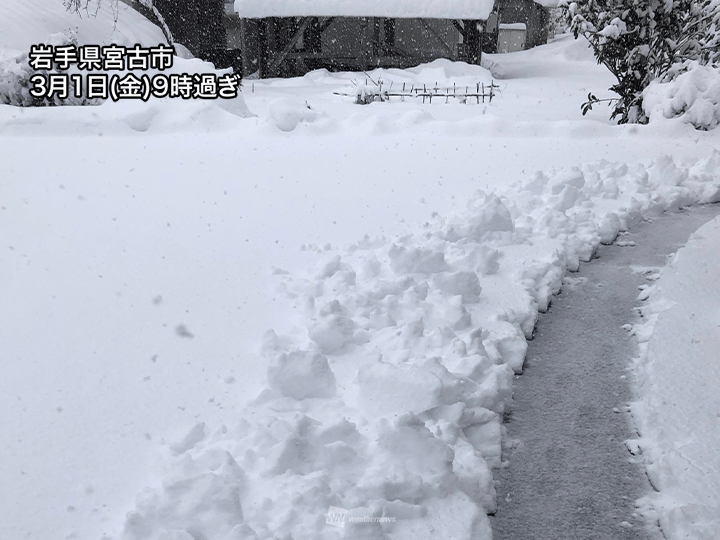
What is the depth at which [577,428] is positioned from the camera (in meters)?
2.85

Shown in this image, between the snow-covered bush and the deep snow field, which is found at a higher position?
the snow-covered bush

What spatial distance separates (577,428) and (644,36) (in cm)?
790

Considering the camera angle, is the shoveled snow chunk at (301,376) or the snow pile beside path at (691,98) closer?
the shoveled snow chunk at (301,376)

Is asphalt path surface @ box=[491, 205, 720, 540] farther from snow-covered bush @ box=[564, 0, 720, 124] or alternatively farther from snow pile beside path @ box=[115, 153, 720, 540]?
snow-covered bush @ box=[564, 0, 720, 124]

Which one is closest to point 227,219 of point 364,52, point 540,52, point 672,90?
point 672,90

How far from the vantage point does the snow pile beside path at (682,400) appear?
231cm

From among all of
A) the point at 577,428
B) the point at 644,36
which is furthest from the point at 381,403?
the point at 644,36

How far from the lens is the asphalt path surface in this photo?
233 cm

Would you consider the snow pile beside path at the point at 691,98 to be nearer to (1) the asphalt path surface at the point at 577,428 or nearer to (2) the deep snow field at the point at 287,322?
(2) the deep snow field at the point at 287,322

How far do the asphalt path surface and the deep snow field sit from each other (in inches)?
3.8

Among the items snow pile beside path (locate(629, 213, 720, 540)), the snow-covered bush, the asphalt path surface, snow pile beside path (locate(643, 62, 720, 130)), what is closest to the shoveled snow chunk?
the asphalt path surface

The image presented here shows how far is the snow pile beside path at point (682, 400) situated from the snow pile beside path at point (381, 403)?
1.98 feet

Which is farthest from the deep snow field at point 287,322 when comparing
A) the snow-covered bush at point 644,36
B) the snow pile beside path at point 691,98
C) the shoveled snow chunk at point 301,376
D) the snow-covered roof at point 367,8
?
the snow-covered roof at point 367,8

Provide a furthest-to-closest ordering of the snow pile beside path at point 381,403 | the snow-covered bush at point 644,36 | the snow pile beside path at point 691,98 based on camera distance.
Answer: the snow-covered bush at point 644,36, the snow pile beside path at point 691,98, the snow pile beside path at point 381,403
